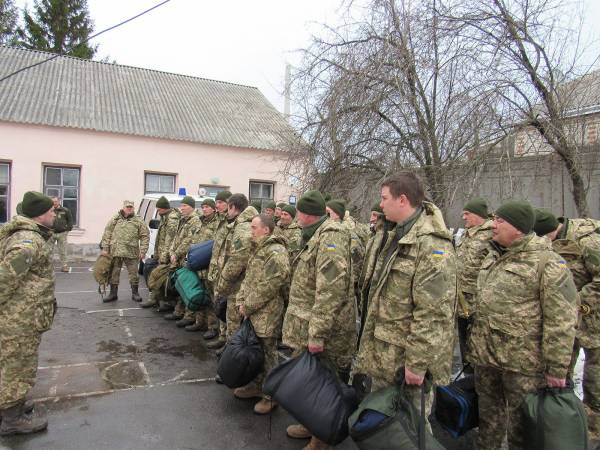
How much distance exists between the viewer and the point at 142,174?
53.1 feet

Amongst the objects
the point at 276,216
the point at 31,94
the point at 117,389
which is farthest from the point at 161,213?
the point at 31,94

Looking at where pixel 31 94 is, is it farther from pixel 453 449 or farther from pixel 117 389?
pixel 453 449

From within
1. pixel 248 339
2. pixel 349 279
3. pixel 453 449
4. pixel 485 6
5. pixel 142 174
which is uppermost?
pixel 485 6

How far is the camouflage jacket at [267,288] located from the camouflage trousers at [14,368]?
1740 mm

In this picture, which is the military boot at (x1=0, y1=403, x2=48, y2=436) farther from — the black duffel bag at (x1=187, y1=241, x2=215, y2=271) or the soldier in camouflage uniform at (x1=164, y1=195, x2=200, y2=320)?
the soldier in camouflage uniform at (x1=164, y1=195, x2=200, y2=320)

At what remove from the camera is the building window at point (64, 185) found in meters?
15.1

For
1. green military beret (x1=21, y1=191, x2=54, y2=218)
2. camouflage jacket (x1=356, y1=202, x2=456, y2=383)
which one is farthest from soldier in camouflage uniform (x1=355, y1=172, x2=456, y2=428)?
green military beret (x1=21, y1=191, x2=54, y2=218)

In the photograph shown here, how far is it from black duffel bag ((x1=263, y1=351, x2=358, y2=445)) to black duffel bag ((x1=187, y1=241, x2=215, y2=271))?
123 inches

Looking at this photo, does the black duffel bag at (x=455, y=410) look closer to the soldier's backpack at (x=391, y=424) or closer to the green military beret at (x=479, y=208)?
the soldier's backpack at (x=391, y=424)

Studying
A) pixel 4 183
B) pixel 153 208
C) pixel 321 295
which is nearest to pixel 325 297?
pixel 321 295

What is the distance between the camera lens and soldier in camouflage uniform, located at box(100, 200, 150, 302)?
795 centimetres

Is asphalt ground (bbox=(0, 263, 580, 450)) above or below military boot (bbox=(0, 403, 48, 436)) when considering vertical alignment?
below

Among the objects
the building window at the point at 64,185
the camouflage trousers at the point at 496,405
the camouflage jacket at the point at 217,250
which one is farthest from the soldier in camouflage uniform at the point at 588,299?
the building window at the point at 64,185

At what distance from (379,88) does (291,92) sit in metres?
1.69
